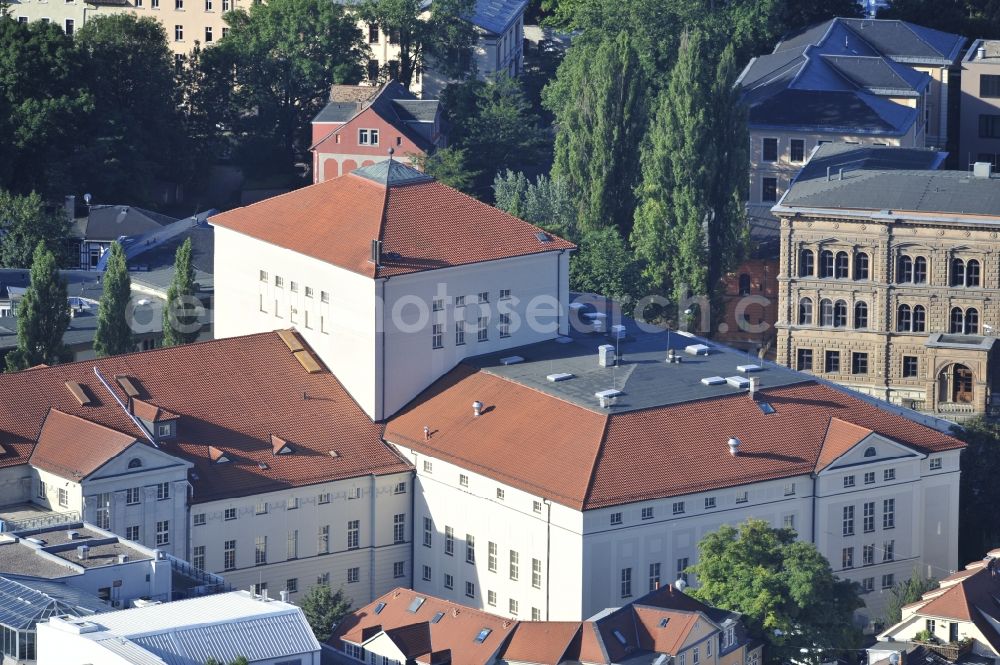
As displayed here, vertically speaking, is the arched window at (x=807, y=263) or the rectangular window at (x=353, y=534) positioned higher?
the arched window at (x=807, y=263)

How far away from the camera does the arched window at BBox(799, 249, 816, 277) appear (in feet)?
533

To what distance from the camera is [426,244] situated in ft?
458

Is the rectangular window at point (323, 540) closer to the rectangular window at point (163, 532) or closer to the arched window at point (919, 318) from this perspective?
the rectangular window at point (163, 532)

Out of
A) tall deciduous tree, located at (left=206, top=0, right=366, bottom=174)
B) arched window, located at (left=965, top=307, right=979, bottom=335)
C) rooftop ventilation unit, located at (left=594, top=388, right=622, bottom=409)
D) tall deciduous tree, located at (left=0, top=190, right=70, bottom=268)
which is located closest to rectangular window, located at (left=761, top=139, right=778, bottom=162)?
tall deciduous tree, located at (left=206, top=0, right=366, bottom=174)

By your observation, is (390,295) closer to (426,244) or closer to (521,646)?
(426,244)

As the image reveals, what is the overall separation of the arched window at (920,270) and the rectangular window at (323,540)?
4030 centimetres

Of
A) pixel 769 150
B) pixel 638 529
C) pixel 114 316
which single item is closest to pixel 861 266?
pixel 769 150

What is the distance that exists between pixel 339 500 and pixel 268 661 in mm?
22763

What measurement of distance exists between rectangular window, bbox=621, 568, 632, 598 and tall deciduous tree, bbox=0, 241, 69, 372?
37089mm

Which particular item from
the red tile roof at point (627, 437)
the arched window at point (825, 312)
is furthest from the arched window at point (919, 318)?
the red tile roof at point (627, 437)

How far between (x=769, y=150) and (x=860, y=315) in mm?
26466

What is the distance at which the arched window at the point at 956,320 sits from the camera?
160500mm

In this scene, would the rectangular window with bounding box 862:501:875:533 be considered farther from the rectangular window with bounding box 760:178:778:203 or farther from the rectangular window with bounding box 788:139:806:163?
the rectangular window with bounding box 788:139:806:163

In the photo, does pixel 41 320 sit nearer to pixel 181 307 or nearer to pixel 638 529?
pixel 181 307
